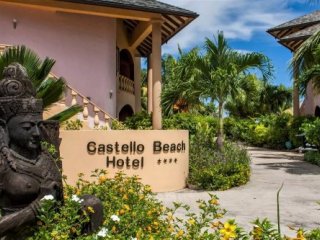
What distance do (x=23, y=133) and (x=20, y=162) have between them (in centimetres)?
23

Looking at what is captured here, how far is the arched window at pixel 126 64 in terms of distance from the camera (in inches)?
799

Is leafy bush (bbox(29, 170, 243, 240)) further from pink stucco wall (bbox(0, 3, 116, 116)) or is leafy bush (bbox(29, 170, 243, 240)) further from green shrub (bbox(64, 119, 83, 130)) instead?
pink stucco wall (bbox(0, 3, 116, 116))

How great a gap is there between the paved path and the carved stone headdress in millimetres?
4467

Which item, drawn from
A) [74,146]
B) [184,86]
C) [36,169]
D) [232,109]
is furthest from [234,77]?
[232,109]

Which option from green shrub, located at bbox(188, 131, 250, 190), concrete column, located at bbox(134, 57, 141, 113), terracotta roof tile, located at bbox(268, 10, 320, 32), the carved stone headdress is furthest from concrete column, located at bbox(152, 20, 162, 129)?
terracotta roof tile, located at bbox(268, 10, 320, 32)

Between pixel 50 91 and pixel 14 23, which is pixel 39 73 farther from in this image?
pixel 14 23

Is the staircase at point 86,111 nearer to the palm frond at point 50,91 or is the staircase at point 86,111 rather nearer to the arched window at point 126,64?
the palm frond at point 50,91

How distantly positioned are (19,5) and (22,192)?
12.0m

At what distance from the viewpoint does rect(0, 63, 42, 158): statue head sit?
11.5 ft

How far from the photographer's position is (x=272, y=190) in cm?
1064

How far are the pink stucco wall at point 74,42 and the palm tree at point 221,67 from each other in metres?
4.46

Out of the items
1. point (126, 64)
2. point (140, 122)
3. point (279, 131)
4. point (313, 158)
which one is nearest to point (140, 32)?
point (126, 64)

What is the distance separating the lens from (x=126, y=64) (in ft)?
68.3

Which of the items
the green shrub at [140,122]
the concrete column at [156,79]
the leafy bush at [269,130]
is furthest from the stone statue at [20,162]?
the leafy bush at [269,130]
